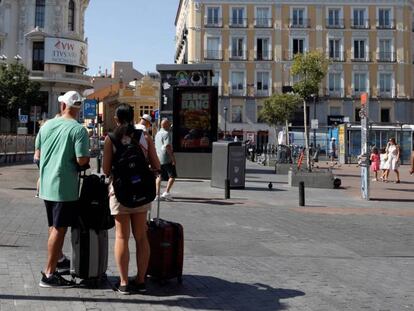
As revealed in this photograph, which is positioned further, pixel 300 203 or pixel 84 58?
pixel 84 58

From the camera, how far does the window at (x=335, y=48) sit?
6456 centimetres

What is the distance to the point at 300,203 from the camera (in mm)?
14305

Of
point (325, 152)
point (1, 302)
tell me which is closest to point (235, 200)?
point (1, 302)

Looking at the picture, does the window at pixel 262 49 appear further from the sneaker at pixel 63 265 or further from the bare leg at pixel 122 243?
the bare leg at pixel 122 243

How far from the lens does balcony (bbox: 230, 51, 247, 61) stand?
211 feet

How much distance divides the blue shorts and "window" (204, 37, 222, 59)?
59.6 m

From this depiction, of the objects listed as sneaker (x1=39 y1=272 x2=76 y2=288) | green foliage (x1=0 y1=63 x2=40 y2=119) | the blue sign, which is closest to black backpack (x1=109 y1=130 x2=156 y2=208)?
sneaker (x1=39 y1=272 x2=76 y2=288)

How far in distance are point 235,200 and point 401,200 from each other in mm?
5125

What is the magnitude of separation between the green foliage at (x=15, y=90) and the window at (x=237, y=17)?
22.5 metres

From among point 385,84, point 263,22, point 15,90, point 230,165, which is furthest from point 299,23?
point 230,165

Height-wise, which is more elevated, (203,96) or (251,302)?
(203,96)

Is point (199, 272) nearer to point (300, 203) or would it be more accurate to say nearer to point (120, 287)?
point (120, 287)

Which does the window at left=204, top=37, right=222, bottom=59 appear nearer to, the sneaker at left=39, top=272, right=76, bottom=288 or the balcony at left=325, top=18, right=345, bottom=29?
the balcony at left=325, top=18, right=345, bottom=29

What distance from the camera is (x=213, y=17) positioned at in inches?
2542
